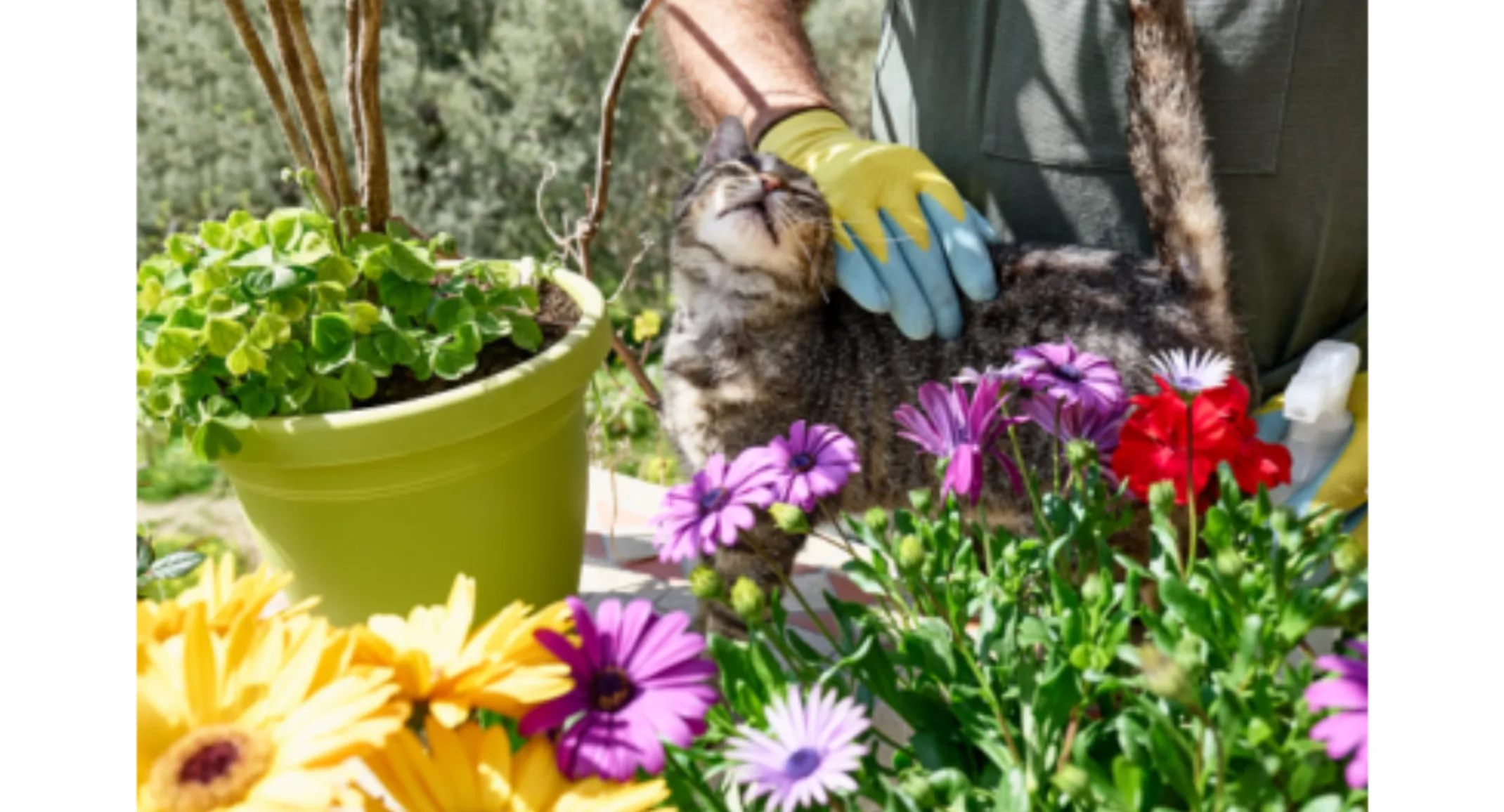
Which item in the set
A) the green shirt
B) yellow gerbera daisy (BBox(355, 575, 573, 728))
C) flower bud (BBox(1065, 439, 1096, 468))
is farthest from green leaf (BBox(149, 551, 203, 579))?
the green shirt

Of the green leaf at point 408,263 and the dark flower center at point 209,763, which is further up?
the green leaf at point 408,263

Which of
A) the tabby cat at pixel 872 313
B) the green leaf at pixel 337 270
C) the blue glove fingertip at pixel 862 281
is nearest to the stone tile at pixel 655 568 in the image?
the tabby cat at pixel 872 313

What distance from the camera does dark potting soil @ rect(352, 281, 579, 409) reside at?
2.95ft

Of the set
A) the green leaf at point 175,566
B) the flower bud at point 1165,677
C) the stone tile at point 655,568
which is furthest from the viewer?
the stone tile at point 655,568

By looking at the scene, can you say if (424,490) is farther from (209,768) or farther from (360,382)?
(209,768)

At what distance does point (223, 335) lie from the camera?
0.80m

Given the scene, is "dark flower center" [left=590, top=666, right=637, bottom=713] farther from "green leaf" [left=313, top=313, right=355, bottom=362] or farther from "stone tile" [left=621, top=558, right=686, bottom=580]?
"stone tile" [left=621, top=558, right=686, bottom=580]

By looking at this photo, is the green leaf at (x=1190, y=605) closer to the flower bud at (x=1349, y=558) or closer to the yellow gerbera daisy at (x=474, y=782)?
the flower bud at (x=1349, y=558)

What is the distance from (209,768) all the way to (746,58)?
934 mm

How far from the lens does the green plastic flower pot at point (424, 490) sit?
0.81 metres

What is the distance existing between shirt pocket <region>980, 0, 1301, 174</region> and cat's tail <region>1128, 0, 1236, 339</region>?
0.03 metres

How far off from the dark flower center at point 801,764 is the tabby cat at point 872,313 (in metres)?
0.59

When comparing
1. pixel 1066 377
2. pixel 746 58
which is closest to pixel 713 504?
pixel 1066 377

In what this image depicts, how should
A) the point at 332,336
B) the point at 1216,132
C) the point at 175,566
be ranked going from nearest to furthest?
the point at 175,566, the point at 332,336, the point at 1216,132
